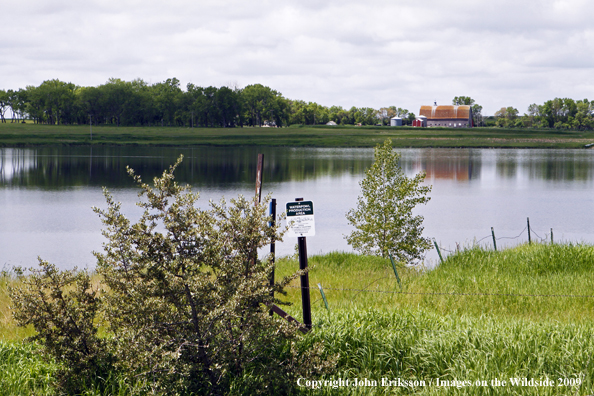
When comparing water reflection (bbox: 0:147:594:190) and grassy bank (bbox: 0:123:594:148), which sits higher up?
grassy bank (bbox: 0:123:594:148)

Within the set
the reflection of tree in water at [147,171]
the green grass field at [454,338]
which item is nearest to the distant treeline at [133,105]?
the reflection of tree in water at [147,171]

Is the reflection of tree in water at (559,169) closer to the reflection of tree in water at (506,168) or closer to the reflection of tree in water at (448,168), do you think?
the reflection of tree in water at (506,168)

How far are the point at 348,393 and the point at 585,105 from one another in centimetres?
19887

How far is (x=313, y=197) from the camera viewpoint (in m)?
41.1

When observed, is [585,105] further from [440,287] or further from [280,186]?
[440,287]

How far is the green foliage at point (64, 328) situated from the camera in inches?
241

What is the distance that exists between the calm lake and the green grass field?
29.5ft

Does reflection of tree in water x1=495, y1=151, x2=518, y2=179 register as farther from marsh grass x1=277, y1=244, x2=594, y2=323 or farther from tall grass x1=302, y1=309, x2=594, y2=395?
tall grass x1=302, y1=309, x2=594, y2=395

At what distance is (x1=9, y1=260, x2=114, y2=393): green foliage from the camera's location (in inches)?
241

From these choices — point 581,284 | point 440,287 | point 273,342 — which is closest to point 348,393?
point 273,342

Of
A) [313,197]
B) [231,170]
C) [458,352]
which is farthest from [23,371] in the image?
[231,170]

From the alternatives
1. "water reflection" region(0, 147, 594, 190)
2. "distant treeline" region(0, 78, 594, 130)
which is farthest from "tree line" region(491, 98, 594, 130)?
"water reflection" region(0, 147, 594, 190)

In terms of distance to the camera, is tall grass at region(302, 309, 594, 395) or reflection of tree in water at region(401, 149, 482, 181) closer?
tall grass at region(302, 309, 594, 395)

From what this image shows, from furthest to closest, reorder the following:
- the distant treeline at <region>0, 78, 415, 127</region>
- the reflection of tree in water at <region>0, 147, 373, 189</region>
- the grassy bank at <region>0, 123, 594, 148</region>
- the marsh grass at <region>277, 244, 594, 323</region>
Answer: the distant treeline at <region>0, 78, 415, 127</region> < the grassy bank at <region>0, 123, 594, 148</region> < the reflection of tree in water at <region>0, 147, 373, 189</region> < the marsh grass at <region>277, 244, 594, 323</region>
